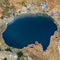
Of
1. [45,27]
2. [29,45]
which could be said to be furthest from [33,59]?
[45,27]

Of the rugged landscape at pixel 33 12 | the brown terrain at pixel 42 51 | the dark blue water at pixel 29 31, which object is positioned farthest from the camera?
the dark blue water at pixel 29 31

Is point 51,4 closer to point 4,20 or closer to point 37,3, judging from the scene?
point 37,3

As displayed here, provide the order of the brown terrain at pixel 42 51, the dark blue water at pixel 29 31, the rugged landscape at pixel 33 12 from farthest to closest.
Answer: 1. the dark blue water at pixel 29 31
2. the rugged landscape at pixel 33 12
3. the brown terrain at pixel 42 51

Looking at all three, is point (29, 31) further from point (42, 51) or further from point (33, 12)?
point (42, 51)

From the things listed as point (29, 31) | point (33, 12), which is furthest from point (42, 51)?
point (33, 12)

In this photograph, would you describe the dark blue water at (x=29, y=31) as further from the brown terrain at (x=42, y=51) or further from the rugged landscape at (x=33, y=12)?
the brown terrain at (x=42, y=51)

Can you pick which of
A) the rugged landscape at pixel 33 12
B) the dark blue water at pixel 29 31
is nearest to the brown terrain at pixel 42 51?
the rugged landscape at pixel 33 12
